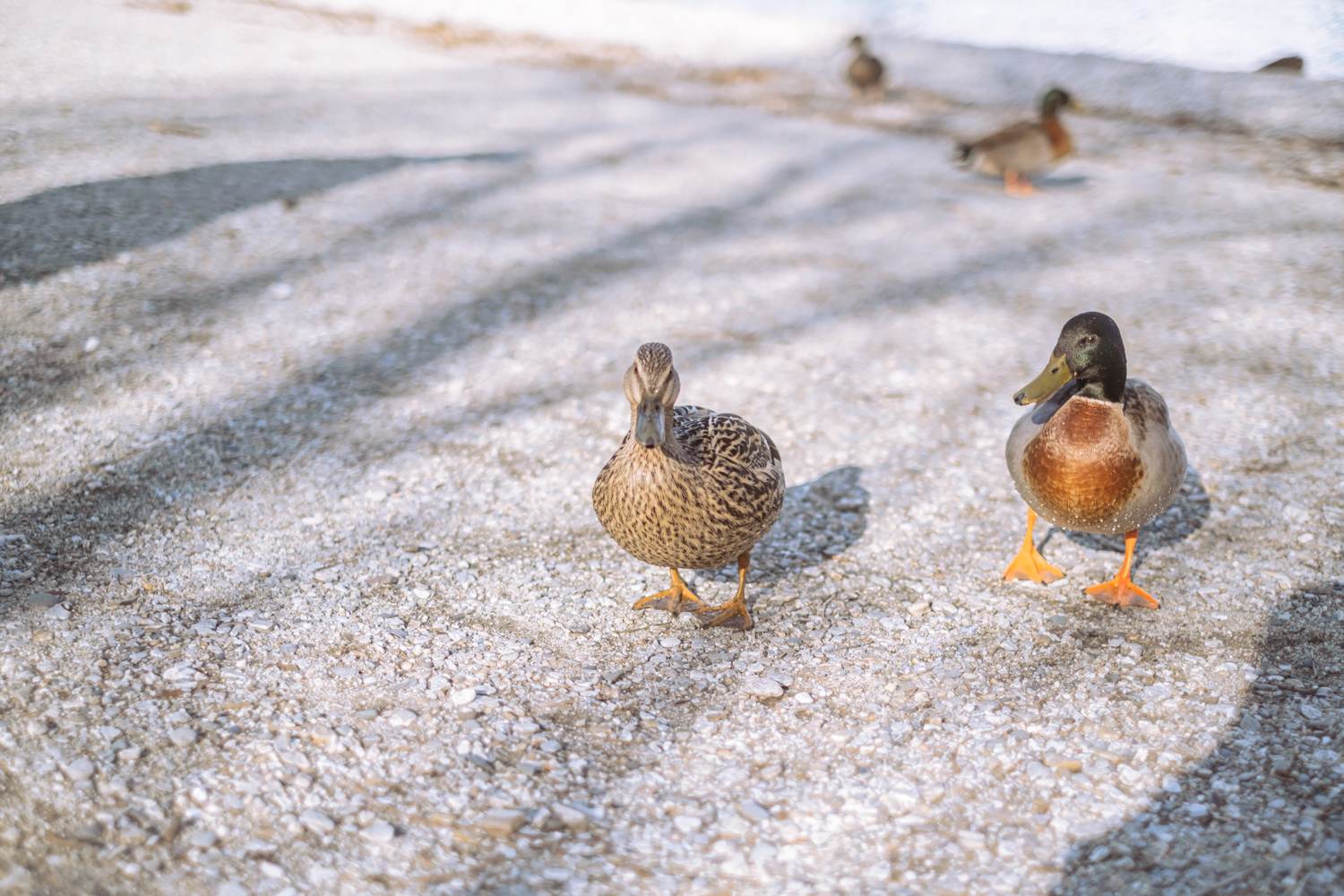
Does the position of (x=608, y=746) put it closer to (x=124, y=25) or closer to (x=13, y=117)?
(x=13, y=117)

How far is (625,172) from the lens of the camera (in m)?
8.43

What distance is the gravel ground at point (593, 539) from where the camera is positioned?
2.64 metres

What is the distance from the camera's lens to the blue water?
33.4 feet

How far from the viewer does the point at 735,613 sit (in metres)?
3.58

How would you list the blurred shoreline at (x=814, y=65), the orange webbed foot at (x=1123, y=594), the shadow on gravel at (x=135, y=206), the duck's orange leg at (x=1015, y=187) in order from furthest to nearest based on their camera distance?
the blurred shoreline at (x=814, y=65)
the duck's orange leg at (x=1015, y=187)
the shadow on gravel at (x=135, y=206)
the orange webbed foot at (x=1123, y=594)

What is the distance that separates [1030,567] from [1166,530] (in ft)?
2.37

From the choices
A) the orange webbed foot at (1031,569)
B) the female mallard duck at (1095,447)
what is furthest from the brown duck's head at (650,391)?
the orange webbed foot at (1031,569)

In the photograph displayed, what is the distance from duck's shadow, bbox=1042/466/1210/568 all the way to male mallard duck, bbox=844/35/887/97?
7594 millimetres

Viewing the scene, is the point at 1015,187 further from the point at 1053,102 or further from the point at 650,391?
the point at 650,391

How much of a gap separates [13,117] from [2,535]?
191 inches

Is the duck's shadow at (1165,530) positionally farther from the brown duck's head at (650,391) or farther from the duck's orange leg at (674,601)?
the brown duck's head at (650,391)

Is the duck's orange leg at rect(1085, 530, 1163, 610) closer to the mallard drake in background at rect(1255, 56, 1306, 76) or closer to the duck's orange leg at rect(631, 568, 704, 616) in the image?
the duck's orange leg at rect(631, 568, 704, 616)

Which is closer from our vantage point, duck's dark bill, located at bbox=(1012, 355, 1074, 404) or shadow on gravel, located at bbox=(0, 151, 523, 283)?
duck's dark bill, located at bbox=(1012, 355, 1074, 404)

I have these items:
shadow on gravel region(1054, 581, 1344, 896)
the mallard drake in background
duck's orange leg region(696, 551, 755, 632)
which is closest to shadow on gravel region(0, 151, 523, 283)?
duck's orange leg region(696, 551, 755, 632)
